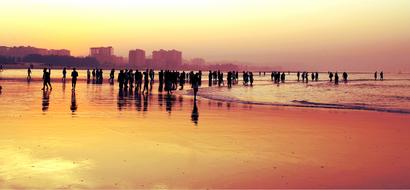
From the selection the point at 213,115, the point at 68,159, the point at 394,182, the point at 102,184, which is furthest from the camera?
the point at 213,115

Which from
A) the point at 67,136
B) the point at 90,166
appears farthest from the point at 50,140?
the point at 90,166

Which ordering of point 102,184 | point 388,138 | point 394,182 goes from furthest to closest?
point 388,138, point 394,182, point 102,184

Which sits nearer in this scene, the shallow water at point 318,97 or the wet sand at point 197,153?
the wet sand at point 197,153

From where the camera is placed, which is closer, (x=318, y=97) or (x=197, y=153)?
(x=197, y=153)

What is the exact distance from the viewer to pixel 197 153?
1153cm

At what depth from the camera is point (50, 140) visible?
42.5 feet

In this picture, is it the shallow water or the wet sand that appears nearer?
the wet sand

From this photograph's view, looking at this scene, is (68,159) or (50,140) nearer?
(68,159)

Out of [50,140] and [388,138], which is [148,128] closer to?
[50,140]

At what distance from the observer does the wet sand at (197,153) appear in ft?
28.6

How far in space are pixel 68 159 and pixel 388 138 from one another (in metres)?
9.72

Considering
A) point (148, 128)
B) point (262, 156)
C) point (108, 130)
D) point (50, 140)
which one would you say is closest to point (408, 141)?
point (262, 156)

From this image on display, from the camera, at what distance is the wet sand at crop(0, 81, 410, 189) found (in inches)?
344

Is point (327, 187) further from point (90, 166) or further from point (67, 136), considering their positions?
point (67, 136)
